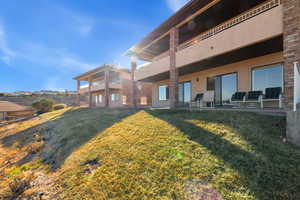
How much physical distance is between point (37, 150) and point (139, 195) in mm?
6675

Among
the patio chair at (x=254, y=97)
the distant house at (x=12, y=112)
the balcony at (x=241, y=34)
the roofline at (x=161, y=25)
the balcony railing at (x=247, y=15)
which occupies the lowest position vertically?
the distant house at (x=12, y=112)

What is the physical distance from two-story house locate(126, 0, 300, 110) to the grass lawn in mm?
1945

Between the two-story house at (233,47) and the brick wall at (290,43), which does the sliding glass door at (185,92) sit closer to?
the two-story house at (233,47)

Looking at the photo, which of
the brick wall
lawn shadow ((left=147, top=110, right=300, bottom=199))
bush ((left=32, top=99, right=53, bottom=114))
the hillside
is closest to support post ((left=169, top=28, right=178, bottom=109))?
lawn shadow ((left=147, top=110, right=300, bottom=199))

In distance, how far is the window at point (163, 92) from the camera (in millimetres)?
13171

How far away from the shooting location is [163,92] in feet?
44.7

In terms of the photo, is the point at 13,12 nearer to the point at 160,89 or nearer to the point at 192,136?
the point at 160,89

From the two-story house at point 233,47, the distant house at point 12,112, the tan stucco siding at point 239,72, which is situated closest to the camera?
the two-story house at point 233,47

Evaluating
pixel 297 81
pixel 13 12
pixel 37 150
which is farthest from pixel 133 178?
pixel 13 12

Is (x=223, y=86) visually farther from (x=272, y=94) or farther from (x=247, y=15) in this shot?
(x=247, y=15)

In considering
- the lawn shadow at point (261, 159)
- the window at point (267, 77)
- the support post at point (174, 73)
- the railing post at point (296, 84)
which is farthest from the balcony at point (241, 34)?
the lawn shadow at point (261, 159)

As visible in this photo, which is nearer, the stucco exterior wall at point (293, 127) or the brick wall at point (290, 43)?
the stucco exterior wall at point (293, 127)

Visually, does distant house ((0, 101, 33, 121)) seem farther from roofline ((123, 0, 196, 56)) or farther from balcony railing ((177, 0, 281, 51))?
balcony railing ((177, 0, 281, 51))

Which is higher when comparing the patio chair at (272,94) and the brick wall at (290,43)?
the brick wall at (290,43)
